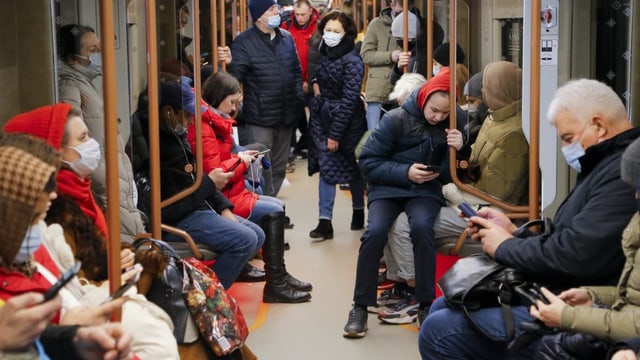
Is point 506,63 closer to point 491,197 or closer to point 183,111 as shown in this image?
point 491,197

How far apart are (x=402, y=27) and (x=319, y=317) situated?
2958 millimetres

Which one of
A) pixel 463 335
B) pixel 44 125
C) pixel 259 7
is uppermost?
pixel 259 7

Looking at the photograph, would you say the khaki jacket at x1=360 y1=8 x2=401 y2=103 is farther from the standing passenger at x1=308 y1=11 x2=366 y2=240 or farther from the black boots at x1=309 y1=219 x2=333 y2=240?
the black boots at x1=309 y1=219 x2=333 y2=240

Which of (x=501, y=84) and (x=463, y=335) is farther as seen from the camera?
(x=501, y=84)

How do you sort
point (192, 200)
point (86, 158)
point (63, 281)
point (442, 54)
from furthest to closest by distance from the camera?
point (442, 54) < point (192, 200) < point (86, 158) < point (63, 281)

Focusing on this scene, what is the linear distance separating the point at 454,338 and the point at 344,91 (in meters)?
4.57

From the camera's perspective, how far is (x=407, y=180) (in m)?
5.97

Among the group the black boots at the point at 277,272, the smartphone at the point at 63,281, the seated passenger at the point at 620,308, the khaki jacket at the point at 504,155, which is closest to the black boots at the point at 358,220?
the black boots at the point at 277,272

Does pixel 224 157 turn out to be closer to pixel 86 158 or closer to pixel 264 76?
pixel 264 76

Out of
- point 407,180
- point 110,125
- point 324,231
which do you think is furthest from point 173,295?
point 324,231

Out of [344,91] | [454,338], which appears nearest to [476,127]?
[454,338]

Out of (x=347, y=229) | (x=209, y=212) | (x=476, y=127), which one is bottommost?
(x=347, y=229)

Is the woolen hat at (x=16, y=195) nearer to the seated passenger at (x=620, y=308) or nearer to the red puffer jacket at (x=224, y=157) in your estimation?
the seated passenger at (x=620, y=308)

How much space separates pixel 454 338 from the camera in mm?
4121
